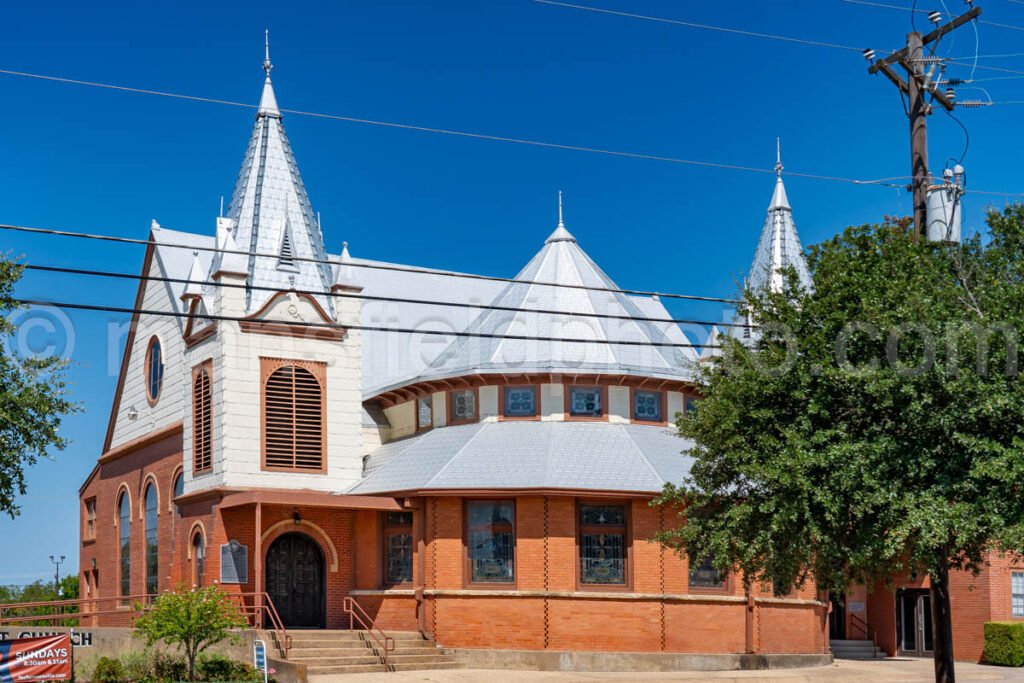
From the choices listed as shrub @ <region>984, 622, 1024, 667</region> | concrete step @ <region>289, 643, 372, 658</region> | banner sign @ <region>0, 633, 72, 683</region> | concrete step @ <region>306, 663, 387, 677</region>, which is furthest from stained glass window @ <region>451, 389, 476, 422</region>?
shrub @ <region>984, 622, 1024, 667</region>

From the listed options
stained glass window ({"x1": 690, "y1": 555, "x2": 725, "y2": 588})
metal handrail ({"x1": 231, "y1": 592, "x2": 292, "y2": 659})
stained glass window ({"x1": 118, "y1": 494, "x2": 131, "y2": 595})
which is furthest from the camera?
stained glass window ({"x1": 118, "y1": 494, "x2": 131, "y2": 595})

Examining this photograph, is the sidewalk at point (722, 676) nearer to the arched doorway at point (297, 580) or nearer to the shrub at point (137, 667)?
the shrub at point (137, 667)

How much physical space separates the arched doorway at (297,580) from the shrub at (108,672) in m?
6.90

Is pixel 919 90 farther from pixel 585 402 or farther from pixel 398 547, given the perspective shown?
pixel 398 547

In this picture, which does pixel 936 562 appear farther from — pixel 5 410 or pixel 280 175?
pixel 280 175

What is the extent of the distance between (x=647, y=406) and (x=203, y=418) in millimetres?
11592

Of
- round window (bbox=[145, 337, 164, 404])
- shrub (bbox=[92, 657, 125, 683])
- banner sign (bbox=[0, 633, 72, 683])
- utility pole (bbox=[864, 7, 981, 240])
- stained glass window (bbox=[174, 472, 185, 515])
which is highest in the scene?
utility pole (bbox=[864, 7, 981, 240])

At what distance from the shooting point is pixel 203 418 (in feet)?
109

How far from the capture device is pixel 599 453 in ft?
101

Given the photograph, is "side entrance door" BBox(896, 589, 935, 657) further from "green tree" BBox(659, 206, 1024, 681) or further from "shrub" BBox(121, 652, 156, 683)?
"shrub" BBox(121, 652, 156, 683)

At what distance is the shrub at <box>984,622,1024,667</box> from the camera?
115ft

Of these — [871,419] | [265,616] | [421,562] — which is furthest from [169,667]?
[871,419]

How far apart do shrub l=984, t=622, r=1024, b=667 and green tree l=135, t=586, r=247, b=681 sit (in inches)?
857

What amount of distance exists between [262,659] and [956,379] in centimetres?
1280
